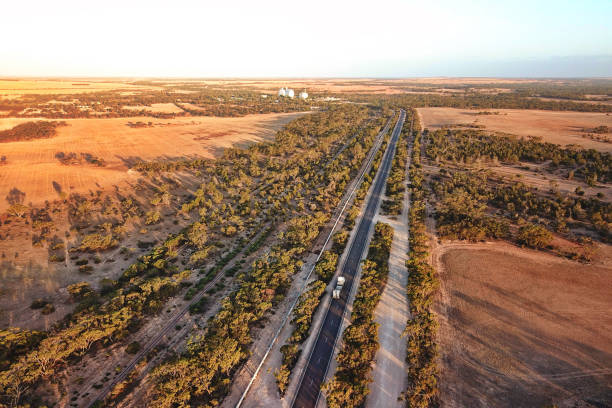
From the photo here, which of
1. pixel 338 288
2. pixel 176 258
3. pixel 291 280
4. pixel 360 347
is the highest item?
pixel 176 258

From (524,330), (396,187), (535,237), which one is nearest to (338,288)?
(524,330)

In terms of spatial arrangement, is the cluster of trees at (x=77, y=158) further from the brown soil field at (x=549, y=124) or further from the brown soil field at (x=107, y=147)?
the brown soil field at (x=549, y=124)

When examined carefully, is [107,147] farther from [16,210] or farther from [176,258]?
[176,258]

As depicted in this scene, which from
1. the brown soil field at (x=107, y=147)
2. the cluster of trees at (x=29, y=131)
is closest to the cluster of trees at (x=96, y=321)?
the brown soil field at (x=107, y=147)

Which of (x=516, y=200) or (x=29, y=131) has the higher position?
(x=29, y=131)

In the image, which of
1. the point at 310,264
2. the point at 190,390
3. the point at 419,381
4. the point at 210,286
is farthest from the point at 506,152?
the point at 190,390

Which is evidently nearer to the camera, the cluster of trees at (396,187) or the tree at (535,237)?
the tree at (535,237)

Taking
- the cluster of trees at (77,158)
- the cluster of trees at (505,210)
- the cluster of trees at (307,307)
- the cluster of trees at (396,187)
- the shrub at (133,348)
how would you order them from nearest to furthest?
the cluster of trees at (307,307) → the shrub at (133,348) → the cluster of trees at (505,210) → the cluster of trees at (396,187) → the cluster of trees at (77,158)
